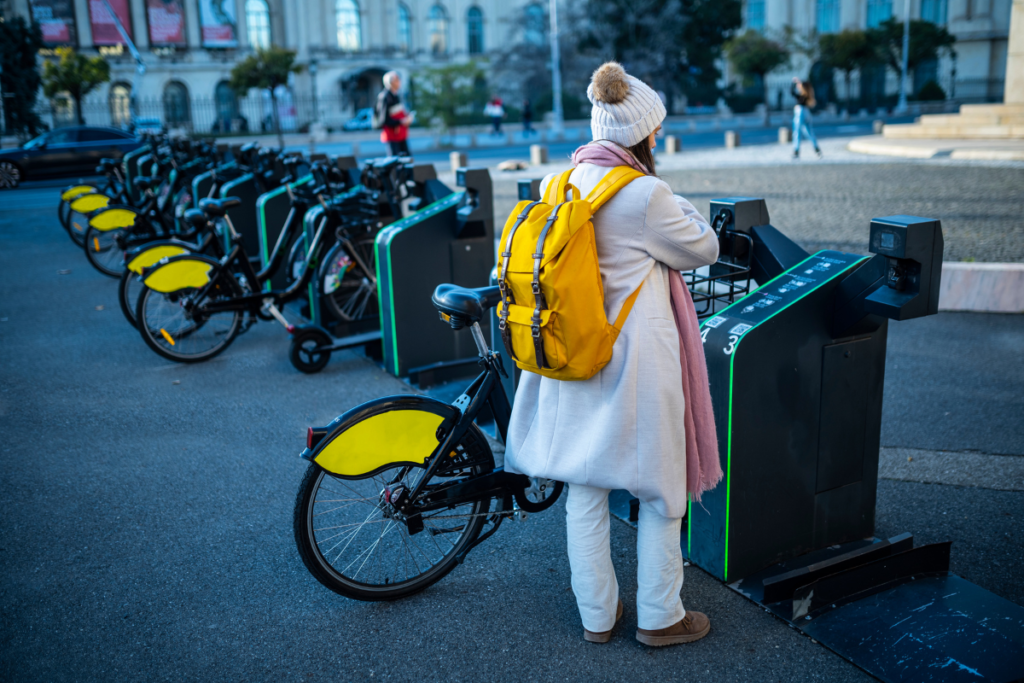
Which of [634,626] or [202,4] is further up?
[202,4]

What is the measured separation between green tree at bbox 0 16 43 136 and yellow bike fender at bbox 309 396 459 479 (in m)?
33.5

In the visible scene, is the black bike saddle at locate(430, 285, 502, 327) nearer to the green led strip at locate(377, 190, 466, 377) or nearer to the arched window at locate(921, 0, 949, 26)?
the green led strip at locate(377, 190, 466, 377)

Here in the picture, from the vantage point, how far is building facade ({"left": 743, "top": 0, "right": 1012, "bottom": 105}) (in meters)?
53.8

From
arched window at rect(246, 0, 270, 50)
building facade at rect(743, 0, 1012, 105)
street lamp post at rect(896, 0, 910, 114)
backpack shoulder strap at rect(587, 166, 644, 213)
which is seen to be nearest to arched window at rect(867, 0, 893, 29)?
building facade at rect(743, 0, 1012, 105)

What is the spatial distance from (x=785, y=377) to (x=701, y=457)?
1.81 feet

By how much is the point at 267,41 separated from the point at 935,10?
44.4 meters

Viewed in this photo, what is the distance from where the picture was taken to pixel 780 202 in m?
11.8

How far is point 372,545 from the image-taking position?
124 inches

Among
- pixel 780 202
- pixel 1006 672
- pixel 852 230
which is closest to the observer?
pixel 1006 672

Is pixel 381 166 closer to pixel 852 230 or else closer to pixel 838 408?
pixel 838 408

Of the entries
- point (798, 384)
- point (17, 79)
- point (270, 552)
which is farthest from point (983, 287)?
point (17, 79)

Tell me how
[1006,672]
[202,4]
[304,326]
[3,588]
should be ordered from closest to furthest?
[1006,672], [3,588], [304,326], [202,4]

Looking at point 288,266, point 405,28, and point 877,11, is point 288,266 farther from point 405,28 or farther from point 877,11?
point 877,11

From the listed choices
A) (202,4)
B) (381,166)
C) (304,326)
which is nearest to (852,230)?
(381,166)
